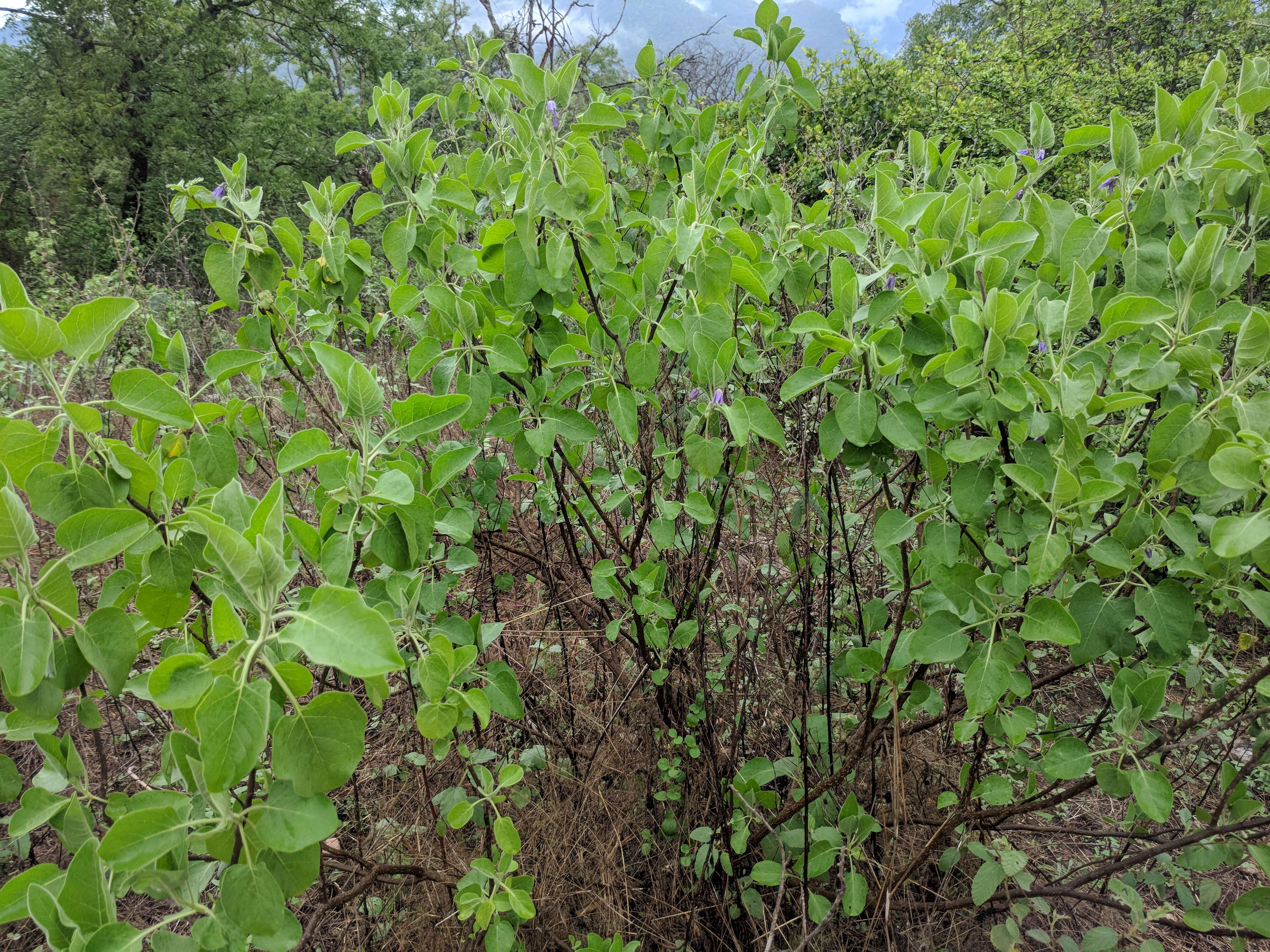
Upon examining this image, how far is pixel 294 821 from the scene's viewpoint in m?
0.75

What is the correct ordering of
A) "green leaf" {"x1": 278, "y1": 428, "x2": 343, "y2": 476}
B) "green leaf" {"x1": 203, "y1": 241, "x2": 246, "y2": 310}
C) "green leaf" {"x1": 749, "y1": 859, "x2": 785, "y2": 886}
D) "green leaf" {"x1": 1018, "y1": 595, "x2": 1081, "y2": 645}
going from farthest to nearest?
1. "green leaf" {"x1": 749, "y1": 859, "x2": 785, "y2": 886}
2. "green leaf" {"x1": 203, "y1": 241, "x2": 246, "y2": 310}
3. "green leaf" {"x1": 1018, "y1": 595, "x2": 1081, "y2": 645}
4. "green leaf" {"x1": 278, "y1": 428, "x2": 343, "y2": 476}

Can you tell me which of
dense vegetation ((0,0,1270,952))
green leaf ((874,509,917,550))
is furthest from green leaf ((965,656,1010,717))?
green leaf ((874,509,917,550))

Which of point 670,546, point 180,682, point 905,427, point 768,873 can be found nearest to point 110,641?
point 180,682

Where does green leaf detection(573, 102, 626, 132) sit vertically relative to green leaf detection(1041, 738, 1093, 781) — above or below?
above

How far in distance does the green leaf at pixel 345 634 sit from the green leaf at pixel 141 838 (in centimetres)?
29

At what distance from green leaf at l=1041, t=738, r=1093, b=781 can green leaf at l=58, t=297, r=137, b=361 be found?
1.76 m

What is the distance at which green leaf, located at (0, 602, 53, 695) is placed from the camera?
69 centimetres

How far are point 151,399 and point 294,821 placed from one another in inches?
22.8

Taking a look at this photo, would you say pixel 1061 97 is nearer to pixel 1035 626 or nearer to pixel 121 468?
pixel 1035 626

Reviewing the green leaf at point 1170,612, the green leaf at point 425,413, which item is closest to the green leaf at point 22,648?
the green leaf at point 425,413

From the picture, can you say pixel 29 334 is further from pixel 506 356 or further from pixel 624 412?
pixel 624 412

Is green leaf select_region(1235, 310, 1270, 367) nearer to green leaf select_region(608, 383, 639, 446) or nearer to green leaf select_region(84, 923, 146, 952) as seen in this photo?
green leaf select_region(608, 383, 639, 446)

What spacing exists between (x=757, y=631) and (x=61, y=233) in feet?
59.0

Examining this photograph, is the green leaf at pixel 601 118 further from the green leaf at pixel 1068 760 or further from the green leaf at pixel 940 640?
the green leaf at pixel 1068 760
